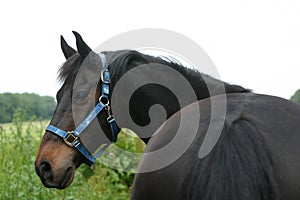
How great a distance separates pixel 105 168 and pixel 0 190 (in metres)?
2.57

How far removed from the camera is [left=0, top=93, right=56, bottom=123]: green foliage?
831 centimetres

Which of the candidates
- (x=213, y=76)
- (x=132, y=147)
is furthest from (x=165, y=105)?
(x=132, y=147)

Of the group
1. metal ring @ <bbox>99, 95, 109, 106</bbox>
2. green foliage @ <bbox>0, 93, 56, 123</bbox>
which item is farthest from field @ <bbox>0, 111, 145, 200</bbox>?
metal ring @ <bbox>99, 95, 109, 106</bbox>

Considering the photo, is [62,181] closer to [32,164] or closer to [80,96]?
[80,96]

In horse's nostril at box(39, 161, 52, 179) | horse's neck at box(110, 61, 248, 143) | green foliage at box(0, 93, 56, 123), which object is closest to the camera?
horse's nostril at box(39, 161, 52, 179)

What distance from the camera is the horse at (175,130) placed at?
2.36m

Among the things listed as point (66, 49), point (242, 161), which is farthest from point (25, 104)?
point (242, 161)

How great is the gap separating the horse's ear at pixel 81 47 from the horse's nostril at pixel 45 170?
81 cm

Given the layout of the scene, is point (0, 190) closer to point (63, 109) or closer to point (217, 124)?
point (63, 109)

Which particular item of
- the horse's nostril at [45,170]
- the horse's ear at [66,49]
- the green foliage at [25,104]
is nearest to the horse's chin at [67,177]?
the horse's nostril at [45,170]

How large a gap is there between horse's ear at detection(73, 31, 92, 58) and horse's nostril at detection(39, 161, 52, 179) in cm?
81

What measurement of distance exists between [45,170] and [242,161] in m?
1.56

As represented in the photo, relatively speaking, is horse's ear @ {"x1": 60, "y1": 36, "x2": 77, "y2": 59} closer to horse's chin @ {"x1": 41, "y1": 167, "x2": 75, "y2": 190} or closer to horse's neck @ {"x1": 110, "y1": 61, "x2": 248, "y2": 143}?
horse's neck @ {"x1": 110, "y1": 61, "x2": 248, "y2": 143}

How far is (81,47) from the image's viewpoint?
3.45m
